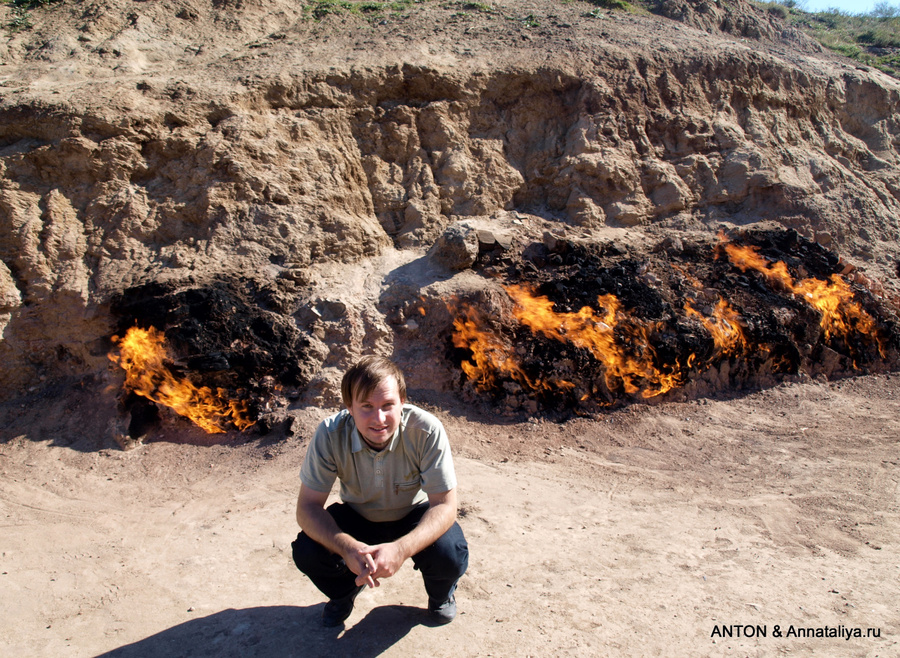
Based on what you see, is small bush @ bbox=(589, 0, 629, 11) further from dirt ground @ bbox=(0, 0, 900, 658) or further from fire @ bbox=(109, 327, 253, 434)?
fire @ bbox=(109, 327, 253, 434)

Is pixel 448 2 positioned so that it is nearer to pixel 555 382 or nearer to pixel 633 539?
pixel 555 382

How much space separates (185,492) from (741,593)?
4.33m

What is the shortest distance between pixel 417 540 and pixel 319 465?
0.57 m

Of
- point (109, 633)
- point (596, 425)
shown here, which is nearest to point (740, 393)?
point (596, 425)

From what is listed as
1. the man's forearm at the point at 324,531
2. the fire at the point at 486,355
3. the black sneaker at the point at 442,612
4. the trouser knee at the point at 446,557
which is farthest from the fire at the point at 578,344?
the man's forearm at the point at 324,531

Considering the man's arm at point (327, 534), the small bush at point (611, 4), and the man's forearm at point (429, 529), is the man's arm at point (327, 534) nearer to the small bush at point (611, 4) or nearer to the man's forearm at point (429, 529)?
the man's forearm at point (429, 529)

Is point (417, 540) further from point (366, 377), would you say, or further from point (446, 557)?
point (366, 377)

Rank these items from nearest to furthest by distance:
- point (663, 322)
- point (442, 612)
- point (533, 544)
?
point (442, 612), point (533, 544), point (663, 322)

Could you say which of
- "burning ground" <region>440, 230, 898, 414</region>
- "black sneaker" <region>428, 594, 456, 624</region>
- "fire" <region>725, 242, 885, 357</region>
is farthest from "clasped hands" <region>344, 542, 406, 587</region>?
"fire" <region>725, 242, 885, 357</region>

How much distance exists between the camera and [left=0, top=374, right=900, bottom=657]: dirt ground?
277cm

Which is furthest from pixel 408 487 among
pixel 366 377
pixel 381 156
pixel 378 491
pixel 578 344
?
pixel 381 156

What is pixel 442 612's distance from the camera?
9.14 ft

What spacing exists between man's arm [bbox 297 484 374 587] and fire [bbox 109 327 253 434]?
344 centimetres

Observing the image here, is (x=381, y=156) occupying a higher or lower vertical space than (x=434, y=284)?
higher
